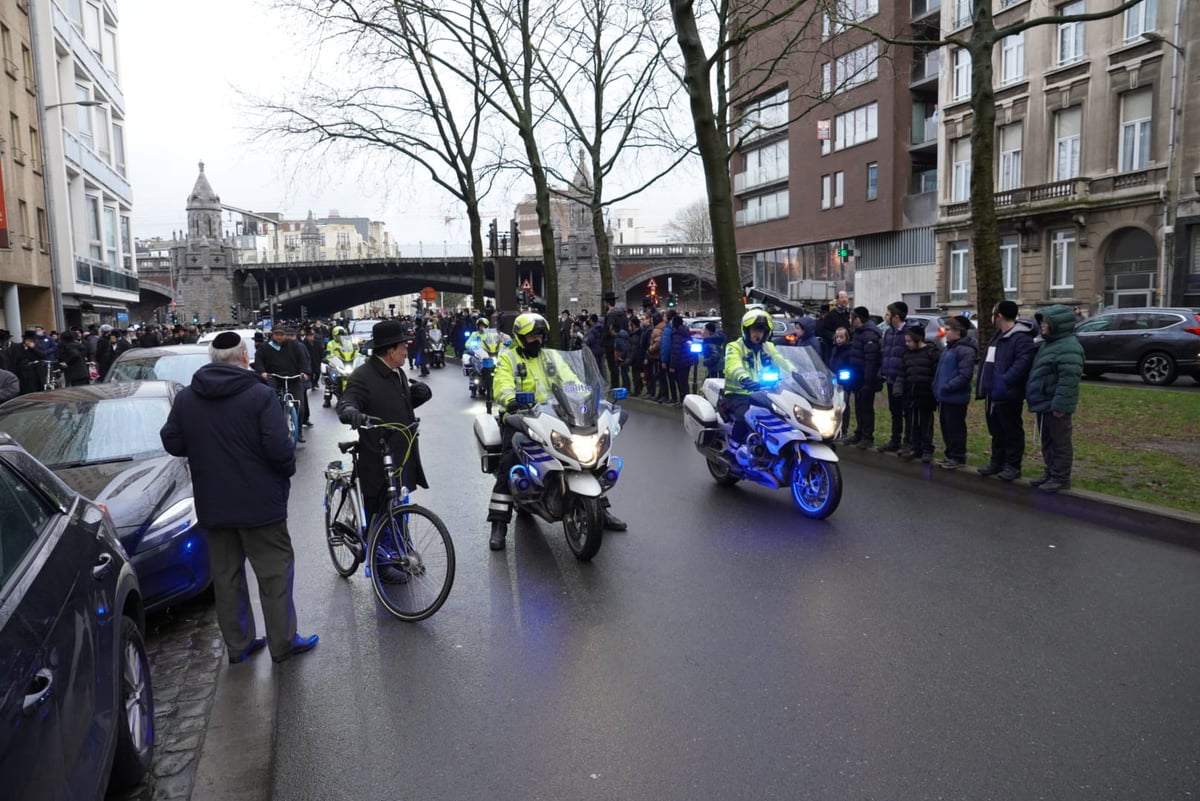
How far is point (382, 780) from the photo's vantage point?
370 centimetres

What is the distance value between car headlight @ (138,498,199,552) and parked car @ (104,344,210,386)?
18.2ft

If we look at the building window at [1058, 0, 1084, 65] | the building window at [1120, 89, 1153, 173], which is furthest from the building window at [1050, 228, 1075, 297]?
the building window at [1058, 0, 1084, 65]

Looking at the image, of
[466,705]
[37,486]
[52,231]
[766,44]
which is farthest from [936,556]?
[766,44]

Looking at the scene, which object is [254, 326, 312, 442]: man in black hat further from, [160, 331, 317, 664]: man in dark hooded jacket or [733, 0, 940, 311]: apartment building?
[733, 0, 940, 311]: apartment building

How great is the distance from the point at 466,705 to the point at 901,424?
7.94 m

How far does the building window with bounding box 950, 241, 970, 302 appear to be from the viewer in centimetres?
3828

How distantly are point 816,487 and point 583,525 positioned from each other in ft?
7.64

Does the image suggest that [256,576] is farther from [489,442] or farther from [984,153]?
[984,153]

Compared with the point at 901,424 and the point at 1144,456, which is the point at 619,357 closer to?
the point at 901,424

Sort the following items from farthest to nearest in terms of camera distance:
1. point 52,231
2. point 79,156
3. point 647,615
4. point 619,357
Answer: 1. point 79,156
2. point 52,231
3. point 619,357
4. point 647,615

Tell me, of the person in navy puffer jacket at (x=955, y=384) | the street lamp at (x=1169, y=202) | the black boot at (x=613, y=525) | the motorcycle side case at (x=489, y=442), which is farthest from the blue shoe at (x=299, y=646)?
the street lamp at (x=1169, y=202)

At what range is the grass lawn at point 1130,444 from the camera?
333 inches

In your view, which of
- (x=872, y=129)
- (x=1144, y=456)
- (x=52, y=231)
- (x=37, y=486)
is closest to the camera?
(x=37, y=486)

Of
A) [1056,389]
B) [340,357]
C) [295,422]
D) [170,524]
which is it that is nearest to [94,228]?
[340,357]
